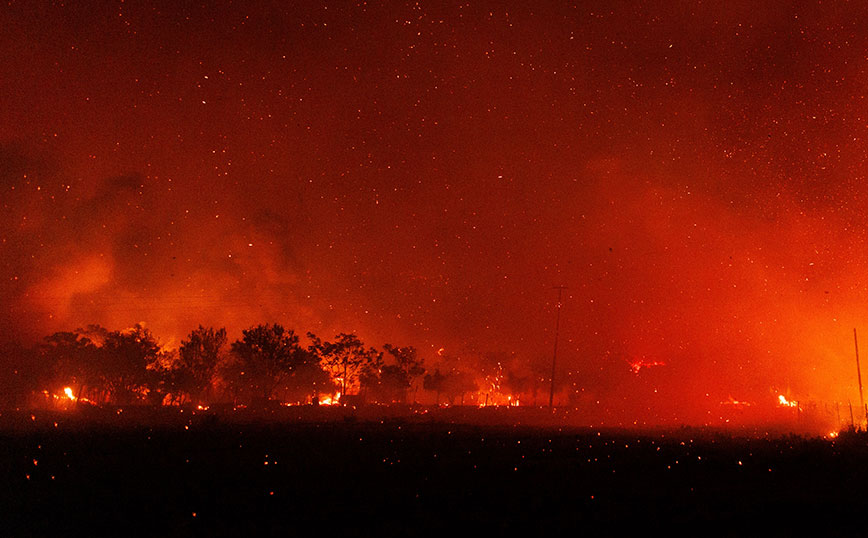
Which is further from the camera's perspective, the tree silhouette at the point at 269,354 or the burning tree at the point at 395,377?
the burning tree at the point at 395,377

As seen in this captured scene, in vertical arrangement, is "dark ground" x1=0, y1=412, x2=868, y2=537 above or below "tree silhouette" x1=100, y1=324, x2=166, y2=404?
below

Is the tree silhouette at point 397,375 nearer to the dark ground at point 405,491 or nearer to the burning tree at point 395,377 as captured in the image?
the burning tree at point 395,377

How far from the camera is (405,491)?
46.6 feet

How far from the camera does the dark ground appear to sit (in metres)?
11.0

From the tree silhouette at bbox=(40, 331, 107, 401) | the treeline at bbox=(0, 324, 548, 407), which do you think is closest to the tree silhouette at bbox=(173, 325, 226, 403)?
the treeline at bbox=(0, 324, 548, 407)

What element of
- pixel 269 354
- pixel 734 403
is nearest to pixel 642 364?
pixel 734 403

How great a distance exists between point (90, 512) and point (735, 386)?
99.5 m

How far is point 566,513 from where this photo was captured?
480 inches

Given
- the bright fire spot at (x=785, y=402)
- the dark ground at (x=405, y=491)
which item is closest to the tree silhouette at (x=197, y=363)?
the dark ground at (x=405, y=491)

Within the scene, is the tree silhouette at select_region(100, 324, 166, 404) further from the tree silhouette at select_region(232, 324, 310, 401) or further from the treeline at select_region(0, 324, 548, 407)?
the tree silhouette at select_region(232, 324, 310, 401)

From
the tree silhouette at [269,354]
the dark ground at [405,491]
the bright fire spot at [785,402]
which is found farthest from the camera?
the bright fire spot at [785,402]

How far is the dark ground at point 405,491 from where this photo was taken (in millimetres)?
11023

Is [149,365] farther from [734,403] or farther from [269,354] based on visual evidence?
[734,403]

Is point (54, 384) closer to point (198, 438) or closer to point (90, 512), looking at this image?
point (198, 438)
